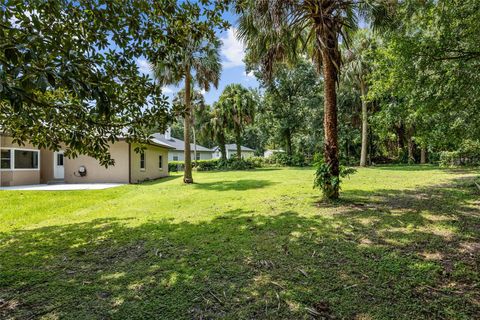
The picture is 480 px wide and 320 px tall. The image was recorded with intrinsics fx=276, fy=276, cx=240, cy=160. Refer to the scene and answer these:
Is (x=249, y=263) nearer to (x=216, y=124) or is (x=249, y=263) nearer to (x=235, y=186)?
(x=235, y=186)

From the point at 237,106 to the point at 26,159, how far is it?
16.4 metres

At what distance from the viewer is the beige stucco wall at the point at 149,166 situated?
1592 cm

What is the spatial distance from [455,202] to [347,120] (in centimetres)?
2081

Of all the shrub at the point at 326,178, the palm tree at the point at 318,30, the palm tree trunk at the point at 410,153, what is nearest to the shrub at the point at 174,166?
the palm tree trunk at the point at 410,153

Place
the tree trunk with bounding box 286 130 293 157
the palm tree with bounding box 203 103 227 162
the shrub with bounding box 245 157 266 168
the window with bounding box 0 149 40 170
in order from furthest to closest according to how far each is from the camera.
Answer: the tree trunk with bounding box 286 130 293 157
the shrub with bounding box 245 157 266 168
the palm tree with bounding box 203 103 227 162
the window with bounding box 0 149 40 170

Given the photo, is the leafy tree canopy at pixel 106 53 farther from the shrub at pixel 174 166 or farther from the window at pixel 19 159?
the shrub at pixel 174 166

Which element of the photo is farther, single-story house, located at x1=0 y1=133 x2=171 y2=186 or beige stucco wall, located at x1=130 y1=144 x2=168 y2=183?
beige stucco wall, located at x1=130 y1=144 x2=168 y2=183

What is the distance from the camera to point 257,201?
8430 mm

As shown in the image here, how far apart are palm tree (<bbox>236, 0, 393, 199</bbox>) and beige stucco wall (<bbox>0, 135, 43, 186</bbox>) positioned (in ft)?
38.1

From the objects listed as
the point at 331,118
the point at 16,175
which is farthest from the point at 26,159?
the point at 331,118

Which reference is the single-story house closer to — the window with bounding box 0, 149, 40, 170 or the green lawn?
the window with bounding box 0, 149, 40, 170

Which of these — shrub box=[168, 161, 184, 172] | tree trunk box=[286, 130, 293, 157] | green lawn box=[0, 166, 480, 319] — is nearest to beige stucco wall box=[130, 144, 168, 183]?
green lawn box=[0, 166, 480, 319]

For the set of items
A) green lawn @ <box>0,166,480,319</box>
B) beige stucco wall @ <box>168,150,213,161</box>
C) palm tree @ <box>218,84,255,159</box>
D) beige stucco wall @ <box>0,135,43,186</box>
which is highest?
palm tree @ <box>218,84,255,159</box>

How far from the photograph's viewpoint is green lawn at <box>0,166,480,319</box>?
271 cm
